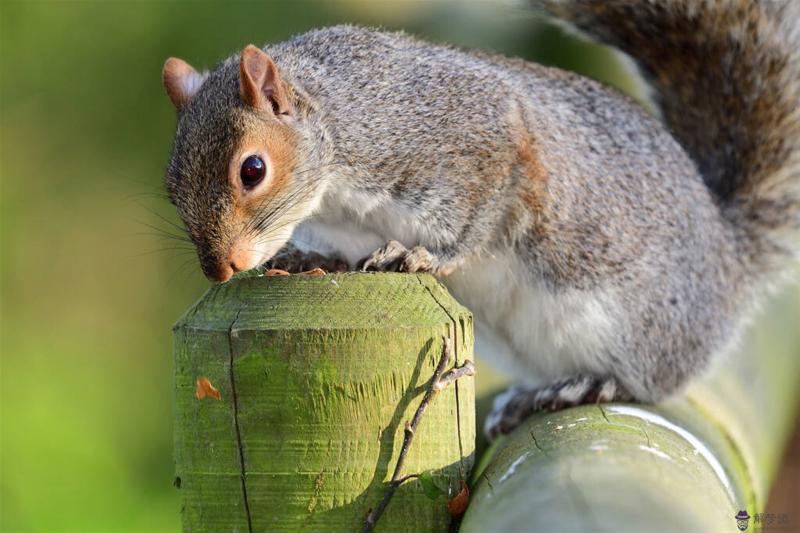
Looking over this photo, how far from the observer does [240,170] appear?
124cm

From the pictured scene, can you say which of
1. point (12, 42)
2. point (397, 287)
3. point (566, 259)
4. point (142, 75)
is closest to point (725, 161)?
point (566, 259)

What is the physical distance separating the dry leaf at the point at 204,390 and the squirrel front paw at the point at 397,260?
1.17 ft

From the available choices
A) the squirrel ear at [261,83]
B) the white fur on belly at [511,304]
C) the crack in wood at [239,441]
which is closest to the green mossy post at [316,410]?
the crack in wood at [239,441]

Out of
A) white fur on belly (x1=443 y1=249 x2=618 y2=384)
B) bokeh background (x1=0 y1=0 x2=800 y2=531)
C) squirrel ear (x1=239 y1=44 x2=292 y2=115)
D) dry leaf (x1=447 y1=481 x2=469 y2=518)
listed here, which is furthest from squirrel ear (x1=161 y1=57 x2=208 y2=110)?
bokeh background (x1=0 y1=0 x2=800 y2=531)

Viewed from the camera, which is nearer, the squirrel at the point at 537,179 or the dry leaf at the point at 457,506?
the dry leaf at the point at 457,506

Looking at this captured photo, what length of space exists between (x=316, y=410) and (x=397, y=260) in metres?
0.44

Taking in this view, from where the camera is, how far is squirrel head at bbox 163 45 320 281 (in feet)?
4.02

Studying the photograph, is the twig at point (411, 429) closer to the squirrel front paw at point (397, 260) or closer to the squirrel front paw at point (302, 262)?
the squirrel front paw at point (397, 260)

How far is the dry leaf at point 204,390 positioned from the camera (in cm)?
90

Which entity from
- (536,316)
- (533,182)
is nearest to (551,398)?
(536,316)

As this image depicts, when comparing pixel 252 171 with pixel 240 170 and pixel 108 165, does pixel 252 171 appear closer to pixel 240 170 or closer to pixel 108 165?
pixel 240 170

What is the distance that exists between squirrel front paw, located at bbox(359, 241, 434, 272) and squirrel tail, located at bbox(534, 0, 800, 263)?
25.1 inches

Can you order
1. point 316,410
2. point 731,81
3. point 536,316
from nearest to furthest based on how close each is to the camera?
point 316,410, point 536,316, point 731,81

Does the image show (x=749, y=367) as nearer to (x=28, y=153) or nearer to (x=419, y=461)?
(x=419, y=461)
